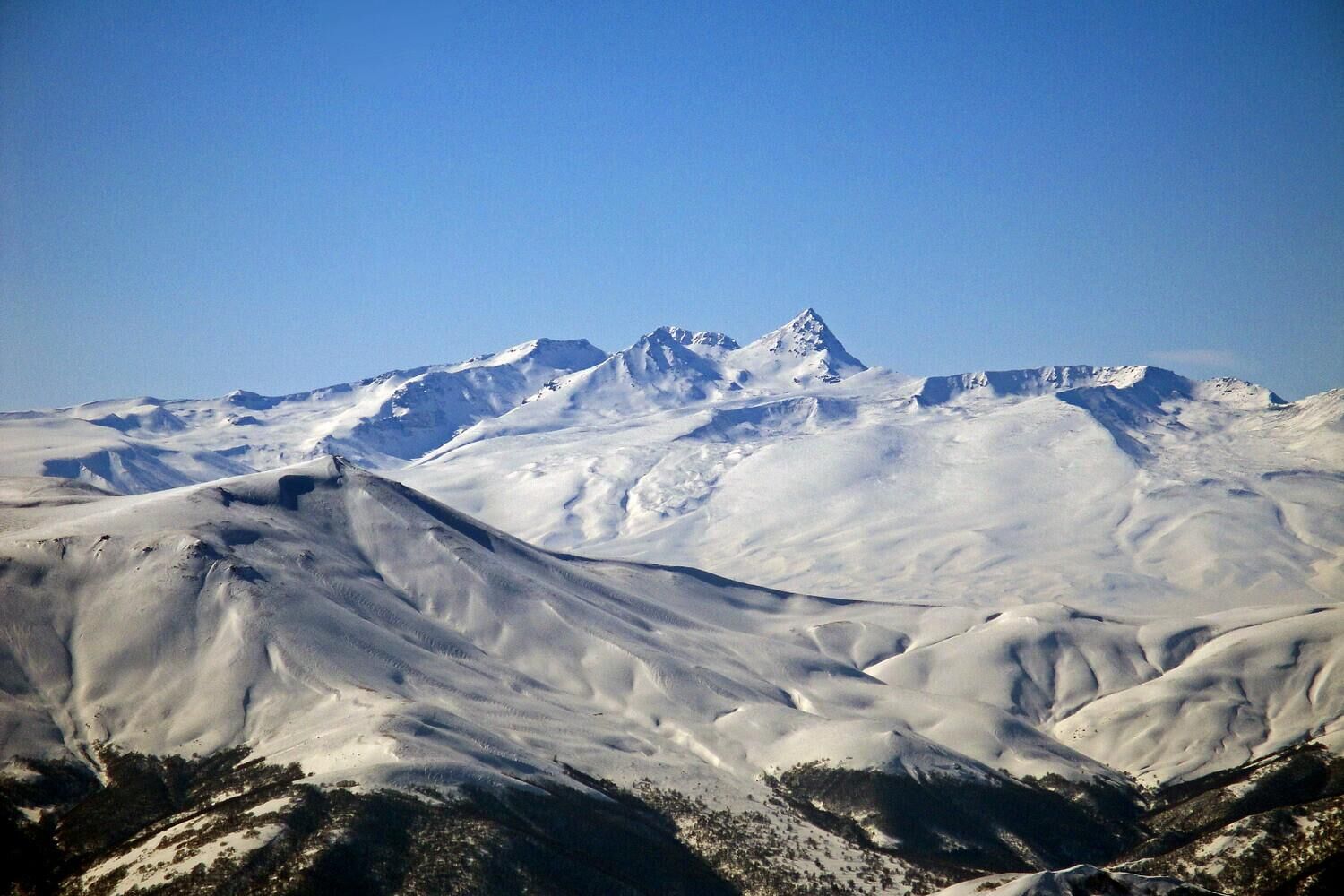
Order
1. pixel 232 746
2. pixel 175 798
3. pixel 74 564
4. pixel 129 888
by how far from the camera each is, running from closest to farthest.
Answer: pixel 129 888
pixel 175 798
pixel 232 746
pixel 74 564

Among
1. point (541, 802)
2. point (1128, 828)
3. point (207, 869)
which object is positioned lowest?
point (1128, 828)

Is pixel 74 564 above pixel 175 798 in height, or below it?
above

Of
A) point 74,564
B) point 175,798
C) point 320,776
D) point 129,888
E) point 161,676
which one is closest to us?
point 129,888

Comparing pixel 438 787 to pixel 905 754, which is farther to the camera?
pixel 905 754

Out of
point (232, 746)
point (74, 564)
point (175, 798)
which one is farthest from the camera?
point (74, 564)

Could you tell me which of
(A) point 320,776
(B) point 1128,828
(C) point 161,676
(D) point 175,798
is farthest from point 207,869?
(B) point 1128,828

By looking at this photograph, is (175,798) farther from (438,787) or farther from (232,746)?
(438,787)

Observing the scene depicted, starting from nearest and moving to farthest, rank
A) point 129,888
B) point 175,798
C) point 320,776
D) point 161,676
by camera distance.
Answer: point 129,888, point 320,776, point 175,798, point 161,676

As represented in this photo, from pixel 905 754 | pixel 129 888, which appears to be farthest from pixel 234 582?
pixel 905 754

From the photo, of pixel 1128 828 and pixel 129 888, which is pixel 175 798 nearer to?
pixel 129 888
